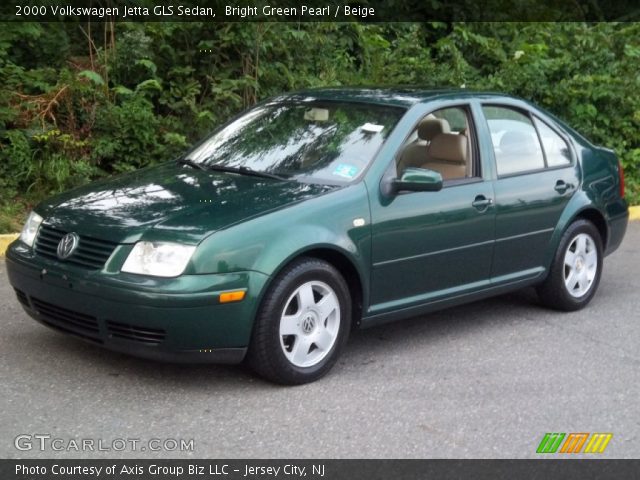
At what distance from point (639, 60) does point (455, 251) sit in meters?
8.22

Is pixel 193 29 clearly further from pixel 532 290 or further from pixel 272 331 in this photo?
pixel 272 331

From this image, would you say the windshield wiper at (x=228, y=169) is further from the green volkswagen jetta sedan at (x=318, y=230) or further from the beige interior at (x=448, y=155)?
the beige interior at (x=448, y=155)

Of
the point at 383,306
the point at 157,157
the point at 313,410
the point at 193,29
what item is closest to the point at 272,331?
the point at 313,410

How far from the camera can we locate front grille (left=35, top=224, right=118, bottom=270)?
194 inches

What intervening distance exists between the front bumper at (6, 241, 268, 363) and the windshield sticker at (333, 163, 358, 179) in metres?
0.95

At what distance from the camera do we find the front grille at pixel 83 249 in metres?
4.92

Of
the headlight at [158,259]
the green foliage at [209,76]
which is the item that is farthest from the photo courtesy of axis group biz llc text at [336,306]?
the green foliage at [209,76]

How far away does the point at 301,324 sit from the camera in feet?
17.0

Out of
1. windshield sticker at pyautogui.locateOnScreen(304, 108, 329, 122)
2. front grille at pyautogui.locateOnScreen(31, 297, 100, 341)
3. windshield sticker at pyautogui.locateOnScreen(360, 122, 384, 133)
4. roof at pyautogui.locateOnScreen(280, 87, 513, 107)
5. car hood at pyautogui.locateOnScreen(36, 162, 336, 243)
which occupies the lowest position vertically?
front grille at pyautogui.locateOnScreen(31, 297, 100, 341)

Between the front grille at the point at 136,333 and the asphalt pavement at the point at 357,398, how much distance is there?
1.02 ft

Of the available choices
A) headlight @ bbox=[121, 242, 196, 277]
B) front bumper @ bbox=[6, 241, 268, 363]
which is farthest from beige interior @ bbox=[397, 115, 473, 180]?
headlight @ bbox=[121, 242, 196, 277]

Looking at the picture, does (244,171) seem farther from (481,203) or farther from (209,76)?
(209,76)

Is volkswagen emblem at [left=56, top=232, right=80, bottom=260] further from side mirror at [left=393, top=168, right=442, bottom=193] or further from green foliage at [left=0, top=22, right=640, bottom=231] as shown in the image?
green foliage at [left=0, top=22, right=640, bottom=231]
